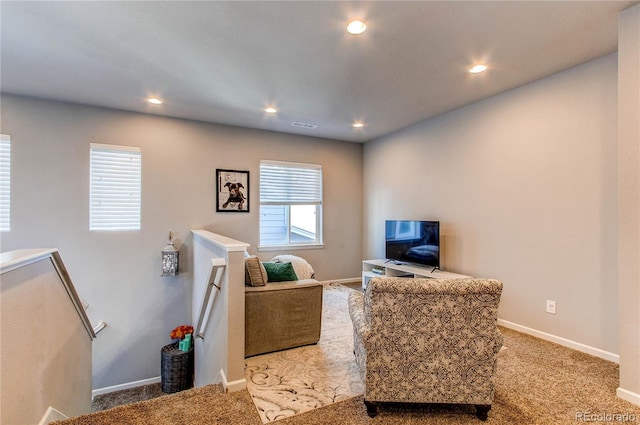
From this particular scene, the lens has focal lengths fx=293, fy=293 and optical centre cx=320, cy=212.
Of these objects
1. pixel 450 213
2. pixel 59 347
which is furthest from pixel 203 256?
pixel 450 213

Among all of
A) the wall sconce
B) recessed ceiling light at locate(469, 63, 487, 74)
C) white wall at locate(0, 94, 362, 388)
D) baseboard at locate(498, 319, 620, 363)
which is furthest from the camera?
the wall sconce

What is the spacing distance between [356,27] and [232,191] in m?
3.30

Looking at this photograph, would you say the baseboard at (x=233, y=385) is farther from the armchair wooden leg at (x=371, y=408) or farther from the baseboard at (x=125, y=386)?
the baseboard at (x=125, y=386)

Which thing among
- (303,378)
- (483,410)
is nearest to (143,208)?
(303,378)

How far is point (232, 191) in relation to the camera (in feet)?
16.0

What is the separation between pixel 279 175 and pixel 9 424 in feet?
14.2

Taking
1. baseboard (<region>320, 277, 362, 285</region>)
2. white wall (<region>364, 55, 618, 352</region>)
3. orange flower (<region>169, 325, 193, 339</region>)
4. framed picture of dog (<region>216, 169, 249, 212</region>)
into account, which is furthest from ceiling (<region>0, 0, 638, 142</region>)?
baseboard (<region>320, 277, 362, 285</region>)

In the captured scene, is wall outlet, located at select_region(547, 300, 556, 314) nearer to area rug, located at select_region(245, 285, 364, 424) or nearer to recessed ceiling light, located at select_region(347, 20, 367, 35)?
area rug, located at select_region(245, 285, 364, 424)

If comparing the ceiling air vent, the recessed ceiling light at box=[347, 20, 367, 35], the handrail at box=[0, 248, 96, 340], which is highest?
the ceiling air vent

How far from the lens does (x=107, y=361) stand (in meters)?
4.04

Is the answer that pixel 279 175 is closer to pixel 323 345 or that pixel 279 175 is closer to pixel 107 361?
pixel 323 345

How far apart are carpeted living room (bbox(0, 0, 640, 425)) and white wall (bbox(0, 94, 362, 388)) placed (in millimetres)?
27

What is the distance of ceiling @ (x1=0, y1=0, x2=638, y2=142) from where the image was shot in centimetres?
212

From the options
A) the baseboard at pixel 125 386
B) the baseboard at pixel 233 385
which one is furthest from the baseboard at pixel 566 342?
the baseboard at pixel 125 386
